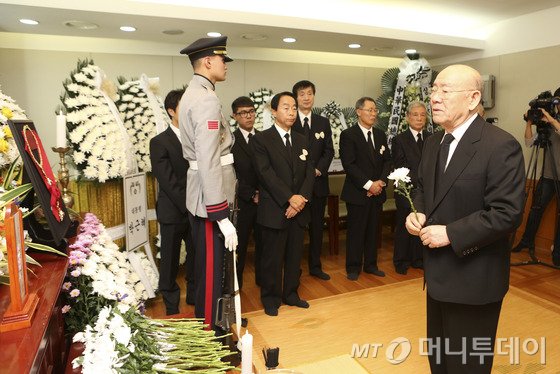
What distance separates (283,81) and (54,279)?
15.0 feet

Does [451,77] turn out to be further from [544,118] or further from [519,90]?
[519,90]

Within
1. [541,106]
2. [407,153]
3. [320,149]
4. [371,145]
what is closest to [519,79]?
[541,106]

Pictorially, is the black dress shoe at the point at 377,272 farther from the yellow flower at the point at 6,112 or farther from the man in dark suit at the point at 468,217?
the yellow flower at the point at 6,112

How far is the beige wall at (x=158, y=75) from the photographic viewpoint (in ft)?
13.8

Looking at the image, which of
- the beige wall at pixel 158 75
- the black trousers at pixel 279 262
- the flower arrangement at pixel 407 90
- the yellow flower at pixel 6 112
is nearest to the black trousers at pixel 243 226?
the black trousers at pixel 279 262

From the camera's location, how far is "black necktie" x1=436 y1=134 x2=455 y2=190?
1.78m

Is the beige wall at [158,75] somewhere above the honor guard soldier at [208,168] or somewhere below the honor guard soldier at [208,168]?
above

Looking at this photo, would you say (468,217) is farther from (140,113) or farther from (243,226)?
(140,113)

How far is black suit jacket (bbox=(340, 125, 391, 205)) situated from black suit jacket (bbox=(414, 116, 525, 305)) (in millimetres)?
1808

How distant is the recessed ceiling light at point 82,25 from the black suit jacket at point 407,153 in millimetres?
2857

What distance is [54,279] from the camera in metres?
1.20

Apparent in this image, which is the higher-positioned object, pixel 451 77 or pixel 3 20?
pixel 3 20

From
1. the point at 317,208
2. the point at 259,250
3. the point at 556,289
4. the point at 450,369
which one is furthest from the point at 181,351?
the point at 556,289

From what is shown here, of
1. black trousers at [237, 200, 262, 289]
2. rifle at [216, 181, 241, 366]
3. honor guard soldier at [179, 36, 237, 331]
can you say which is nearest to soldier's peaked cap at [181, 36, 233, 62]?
honor guard soldier at [179, 36, 237, 331]
